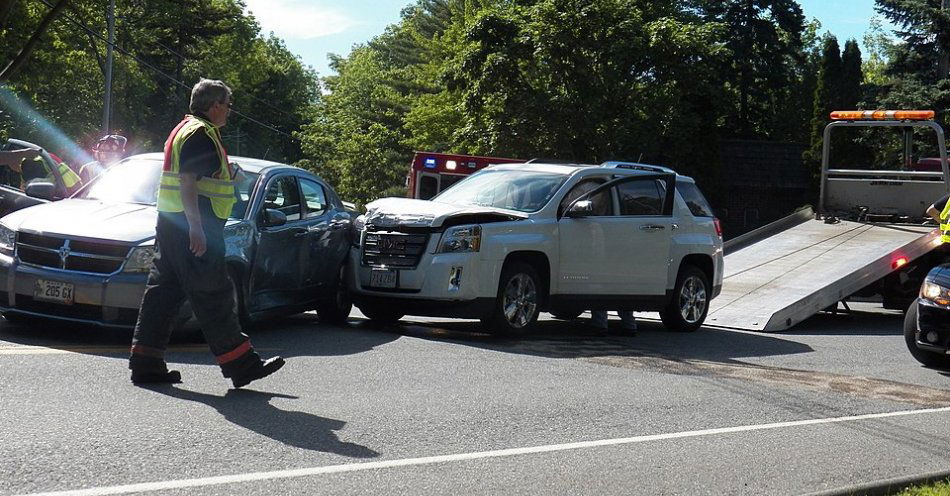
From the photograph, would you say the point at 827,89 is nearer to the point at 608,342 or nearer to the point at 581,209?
the point at 581,209

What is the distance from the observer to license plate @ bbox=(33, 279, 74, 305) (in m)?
9.20

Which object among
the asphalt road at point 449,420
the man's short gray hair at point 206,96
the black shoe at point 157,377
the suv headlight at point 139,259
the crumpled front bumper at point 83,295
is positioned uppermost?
the man's short gray hair at point 206,96

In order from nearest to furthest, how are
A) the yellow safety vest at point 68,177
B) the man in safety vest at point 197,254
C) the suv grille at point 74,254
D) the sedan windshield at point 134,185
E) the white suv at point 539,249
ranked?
the man in safety vest at point 197,254, the suv grille at point 74,254, the sedan windshield at point 134,185, the white suv at point 539,249, the yellow safety vest at point 68,177

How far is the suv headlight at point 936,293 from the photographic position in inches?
440

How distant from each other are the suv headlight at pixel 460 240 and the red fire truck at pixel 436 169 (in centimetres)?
1353

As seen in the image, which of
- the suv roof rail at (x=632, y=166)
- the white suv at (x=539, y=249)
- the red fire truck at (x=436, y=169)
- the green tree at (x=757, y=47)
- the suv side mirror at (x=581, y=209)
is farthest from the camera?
the green tree at (x=757, y=47)

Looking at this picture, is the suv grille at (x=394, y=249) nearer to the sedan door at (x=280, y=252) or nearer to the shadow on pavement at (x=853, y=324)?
the sedan door at (x=280, y=252)

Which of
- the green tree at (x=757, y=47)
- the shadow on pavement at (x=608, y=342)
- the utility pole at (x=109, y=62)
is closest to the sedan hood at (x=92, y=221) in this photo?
the shadow on pavement at (x=608, y=342)

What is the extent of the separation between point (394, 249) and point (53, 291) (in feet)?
11.1

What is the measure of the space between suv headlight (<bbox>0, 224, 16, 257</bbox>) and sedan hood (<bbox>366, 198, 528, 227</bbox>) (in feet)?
10.8

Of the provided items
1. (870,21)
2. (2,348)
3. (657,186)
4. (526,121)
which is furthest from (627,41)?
(870,21)

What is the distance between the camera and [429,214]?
1155 cm

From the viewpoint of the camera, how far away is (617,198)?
13.0m

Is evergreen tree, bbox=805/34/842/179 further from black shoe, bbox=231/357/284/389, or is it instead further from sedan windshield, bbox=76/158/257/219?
black shoe, bbox=231/357/284/389
